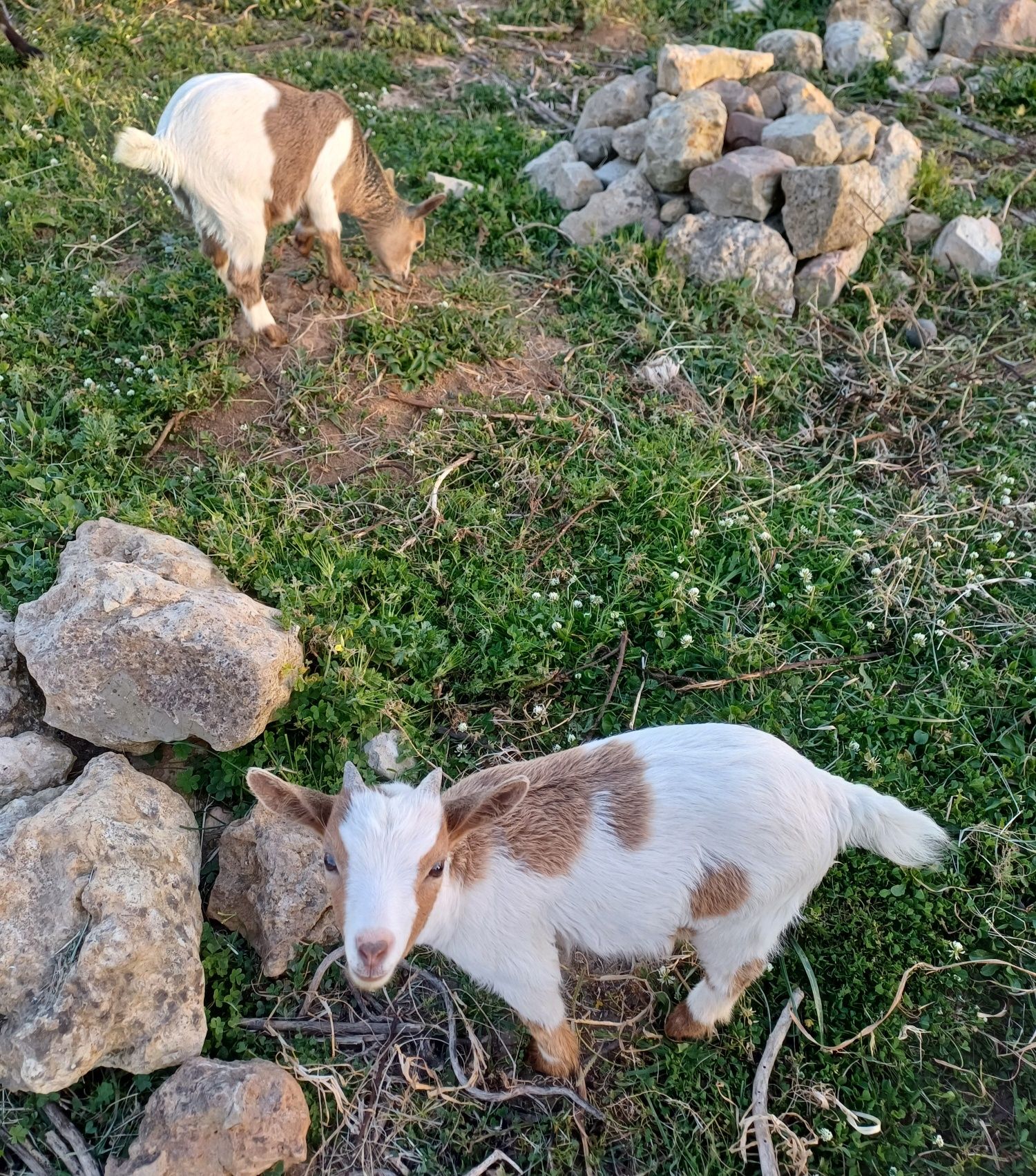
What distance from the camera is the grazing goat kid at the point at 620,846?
269 centimetres

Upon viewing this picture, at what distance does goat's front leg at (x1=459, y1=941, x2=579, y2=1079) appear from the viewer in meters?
2.81

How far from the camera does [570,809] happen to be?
285cm

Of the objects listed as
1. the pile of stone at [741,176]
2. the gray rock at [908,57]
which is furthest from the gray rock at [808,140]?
the gray rock at [908,57]

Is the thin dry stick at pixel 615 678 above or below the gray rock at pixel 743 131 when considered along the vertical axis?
below

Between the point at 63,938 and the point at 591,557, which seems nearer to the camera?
the point at 63,938

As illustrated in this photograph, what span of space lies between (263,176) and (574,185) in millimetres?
2435

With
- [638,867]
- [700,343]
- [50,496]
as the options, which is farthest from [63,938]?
[700,343]

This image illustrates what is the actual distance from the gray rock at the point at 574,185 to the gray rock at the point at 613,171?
0.09 meters

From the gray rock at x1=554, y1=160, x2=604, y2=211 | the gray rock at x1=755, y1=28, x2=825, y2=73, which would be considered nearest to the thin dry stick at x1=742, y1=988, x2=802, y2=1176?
the gray rock at x1=554, y1=160, x2=604, y2=211

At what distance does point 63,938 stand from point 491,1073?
1.56 meters

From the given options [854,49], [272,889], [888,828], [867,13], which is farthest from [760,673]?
[867,13]

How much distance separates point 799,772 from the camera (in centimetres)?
281

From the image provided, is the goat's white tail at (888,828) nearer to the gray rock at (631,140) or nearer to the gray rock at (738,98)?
the gray rock at (631,140)

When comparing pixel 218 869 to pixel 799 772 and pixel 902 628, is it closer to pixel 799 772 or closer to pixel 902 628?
pixel 799 772
